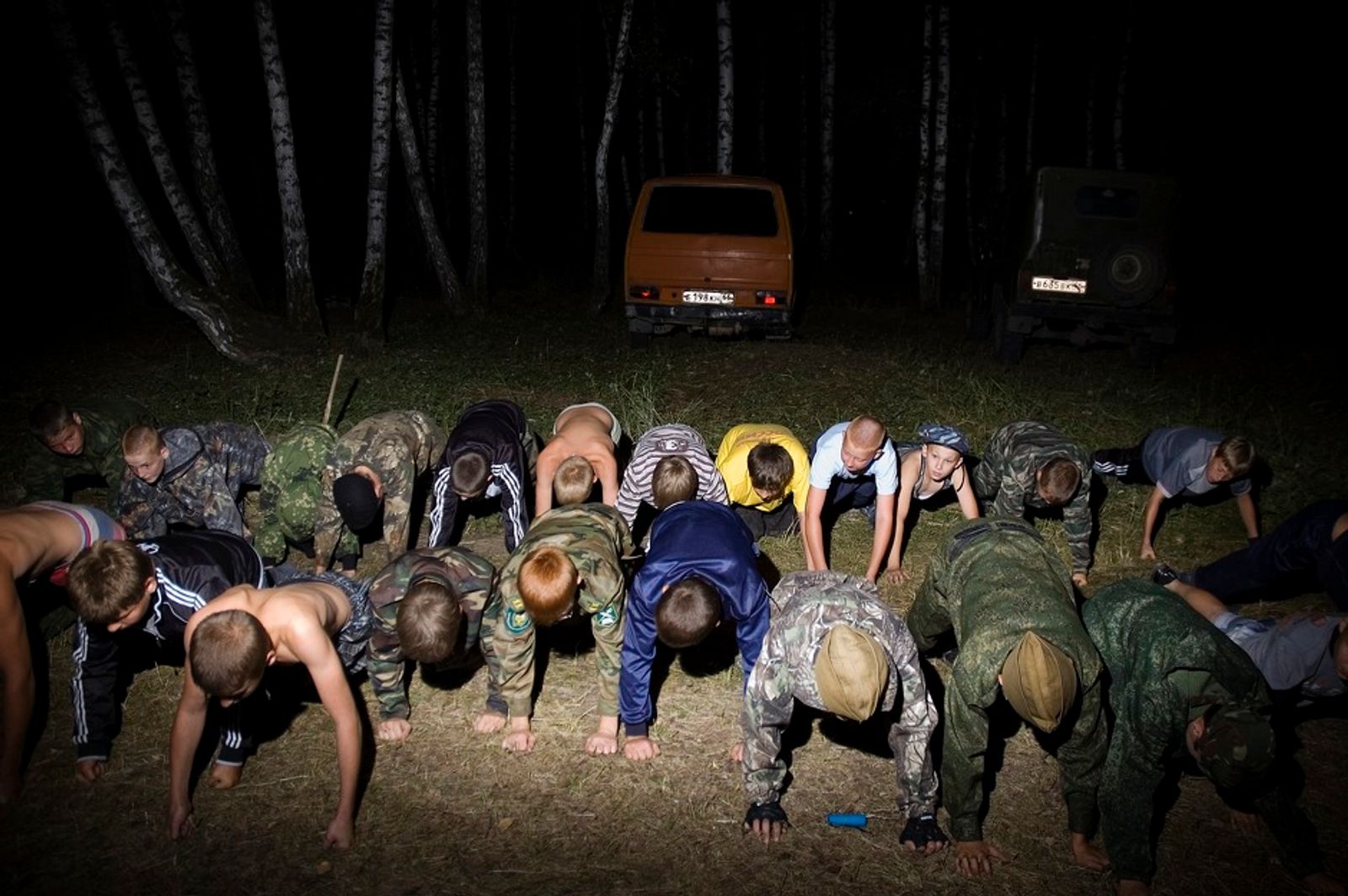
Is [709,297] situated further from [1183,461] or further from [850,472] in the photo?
[1183,461]

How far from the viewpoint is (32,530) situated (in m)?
3.76

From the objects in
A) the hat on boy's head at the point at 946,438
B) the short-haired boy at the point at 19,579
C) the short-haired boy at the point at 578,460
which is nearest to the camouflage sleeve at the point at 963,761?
the hat on boy's head at the point at 946,438

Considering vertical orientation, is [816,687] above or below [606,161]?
below

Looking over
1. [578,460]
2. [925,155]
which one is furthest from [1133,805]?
[925,155]

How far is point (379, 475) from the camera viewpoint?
496 centimetres

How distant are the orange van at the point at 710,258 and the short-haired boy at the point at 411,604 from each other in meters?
5.74

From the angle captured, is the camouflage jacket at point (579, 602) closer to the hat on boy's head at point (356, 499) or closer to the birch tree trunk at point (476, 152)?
the hat on boy's head at point (356, 499)

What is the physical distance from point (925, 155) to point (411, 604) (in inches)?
502

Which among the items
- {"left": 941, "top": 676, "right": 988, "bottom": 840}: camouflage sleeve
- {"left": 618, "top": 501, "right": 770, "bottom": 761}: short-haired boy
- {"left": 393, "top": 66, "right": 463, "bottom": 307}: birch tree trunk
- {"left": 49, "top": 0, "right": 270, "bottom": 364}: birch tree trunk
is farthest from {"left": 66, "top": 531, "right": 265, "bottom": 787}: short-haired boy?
{"left": 393, "top": 66, "right": 463, "bottom": 307}: birch tree trunk

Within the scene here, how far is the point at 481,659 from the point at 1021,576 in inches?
114

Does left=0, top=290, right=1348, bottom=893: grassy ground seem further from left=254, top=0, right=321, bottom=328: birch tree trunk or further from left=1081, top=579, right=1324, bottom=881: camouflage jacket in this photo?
left=254, top=0, right=321, bottom=328: birch tree trunk

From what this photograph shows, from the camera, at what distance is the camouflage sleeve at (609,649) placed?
3.81 m

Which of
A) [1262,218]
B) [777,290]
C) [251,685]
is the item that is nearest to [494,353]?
[777,290]

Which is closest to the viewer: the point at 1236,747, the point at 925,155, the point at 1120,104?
the point at 1236,747
